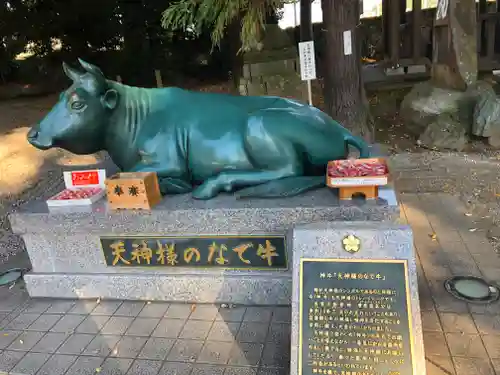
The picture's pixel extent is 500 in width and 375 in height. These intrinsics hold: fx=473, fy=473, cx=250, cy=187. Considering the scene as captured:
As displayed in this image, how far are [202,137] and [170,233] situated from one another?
845mm

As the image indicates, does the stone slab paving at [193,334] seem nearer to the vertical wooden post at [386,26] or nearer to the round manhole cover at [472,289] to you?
the round manhole cover at [472,289]

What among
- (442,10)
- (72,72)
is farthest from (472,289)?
(442,10)

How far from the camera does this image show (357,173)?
137 inches

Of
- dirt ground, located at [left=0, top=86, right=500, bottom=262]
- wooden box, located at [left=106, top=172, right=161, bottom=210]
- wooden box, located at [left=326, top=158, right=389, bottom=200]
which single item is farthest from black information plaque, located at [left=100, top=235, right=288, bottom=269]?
dirt ground, located at [left=0, top=86, right=500, bottom=262]

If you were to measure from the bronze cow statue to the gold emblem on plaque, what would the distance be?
3.20 ft

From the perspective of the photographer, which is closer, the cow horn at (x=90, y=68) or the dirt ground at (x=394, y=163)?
the cow horn at (x=90, y=68)

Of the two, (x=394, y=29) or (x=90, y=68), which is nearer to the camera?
(x=90, y=68)

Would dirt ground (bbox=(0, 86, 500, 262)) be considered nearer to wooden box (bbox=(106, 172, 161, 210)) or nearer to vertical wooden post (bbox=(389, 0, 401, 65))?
vertical wooden post (bbox=(389, 0, 401, 65))

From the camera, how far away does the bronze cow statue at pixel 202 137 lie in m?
3.86

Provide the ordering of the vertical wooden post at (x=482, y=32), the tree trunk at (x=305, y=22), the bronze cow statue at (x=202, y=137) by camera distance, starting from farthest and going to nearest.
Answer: the tree trunk at (x=305, y=22)
the vertical wooden post at (x=482, y=32)
the bronze cow statue at (x=202, y=137)

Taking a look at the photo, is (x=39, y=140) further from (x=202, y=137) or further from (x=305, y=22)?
(x=305, y=22)

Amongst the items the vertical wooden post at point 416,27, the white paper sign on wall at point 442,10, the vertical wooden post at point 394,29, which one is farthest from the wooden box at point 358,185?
the vertical wooden post at point 416,27

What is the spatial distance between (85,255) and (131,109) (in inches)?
52.9

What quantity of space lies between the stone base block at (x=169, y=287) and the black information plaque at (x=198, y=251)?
11cm
